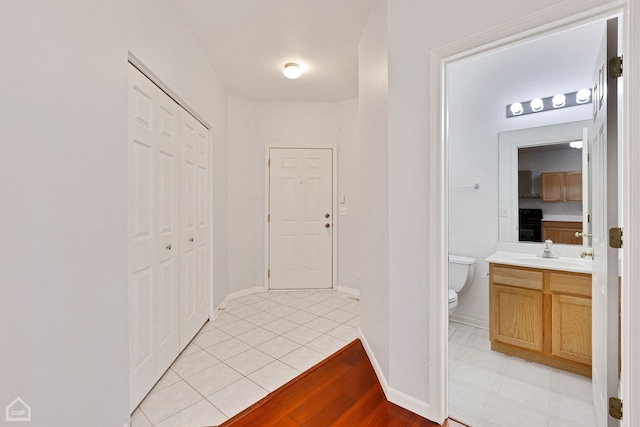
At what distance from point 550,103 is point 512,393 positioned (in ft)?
7.98

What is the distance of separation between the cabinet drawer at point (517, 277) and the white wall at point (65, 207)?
2.70 m

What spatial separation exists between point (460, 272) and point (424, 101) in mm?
1906

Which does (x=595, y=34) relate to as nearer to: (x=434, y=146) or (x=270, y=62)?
(x=434, y=146)

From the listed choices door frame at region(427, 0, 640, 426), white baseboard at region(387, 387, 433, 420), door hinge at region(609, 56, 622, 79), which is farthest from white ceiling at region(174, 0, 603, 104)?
white baseboard at region(387, 387, 433, 420)

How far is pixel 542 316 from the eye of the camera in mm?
2189

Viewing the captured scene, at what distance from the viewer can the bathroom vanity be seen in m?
2.04

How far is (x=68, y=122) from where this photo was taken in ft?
3.68

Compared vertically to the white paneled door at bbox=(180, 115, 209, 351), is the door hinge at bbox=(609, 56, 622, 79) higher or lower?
higher

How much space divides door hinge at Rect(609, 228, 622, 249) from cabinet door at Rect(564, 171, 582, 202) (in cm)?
164

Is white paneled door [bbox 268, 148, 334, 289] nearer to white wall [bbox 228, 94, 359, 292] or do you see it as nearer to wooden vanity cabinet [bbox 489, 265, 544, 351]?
white wall [bbox 228, 94, 359, 292]

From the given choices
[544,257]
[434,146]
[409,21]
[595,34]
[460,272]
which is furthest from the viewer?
[460,272]

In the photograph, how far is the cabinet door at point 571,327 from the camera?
2008mm
